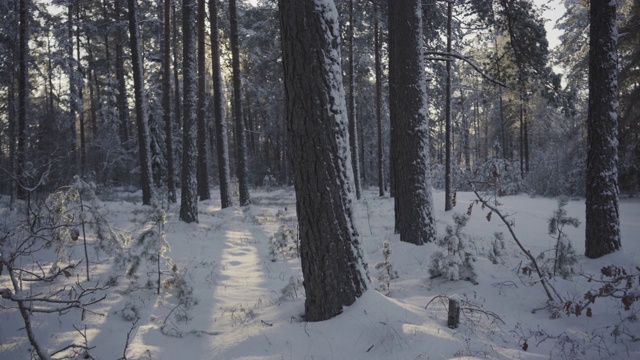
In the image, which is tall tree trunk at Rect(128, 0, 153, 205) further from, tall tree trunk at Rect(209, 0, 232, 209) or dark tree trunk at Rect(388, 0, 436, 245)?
dark tree trunk at Rect(388, 0, 436, 245)

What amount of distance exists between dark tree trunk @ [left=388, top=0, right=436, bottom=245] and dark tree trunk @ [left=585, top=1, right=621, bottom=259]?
2.70 meters

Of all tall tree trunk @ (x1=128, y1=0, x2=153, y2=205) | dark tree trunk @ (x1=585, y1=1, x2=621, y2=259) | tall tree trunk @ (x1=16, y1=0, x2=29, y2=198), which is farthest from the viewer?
tall tree trunk @ (x1=128, y1=0, x2=153, y2=205)

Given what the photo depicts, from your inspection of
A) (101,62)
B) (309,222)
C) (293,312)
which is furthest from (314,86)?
(101,62)

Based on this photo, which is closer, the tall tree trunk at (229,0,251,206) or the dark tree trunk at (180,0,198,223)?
the dark tree trunk at (180,0,198,223)

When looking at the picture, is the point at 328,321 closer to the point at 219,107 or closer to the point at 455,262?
the point at 455,262

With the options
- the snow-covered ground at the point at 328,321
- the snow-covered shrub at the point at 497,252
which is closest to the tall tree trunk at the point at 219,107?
the snow-covered ground at the point at 328,321

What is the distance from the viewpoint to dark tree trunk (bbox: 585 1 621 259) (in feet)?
20.0

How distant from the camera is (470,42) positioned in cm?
1301

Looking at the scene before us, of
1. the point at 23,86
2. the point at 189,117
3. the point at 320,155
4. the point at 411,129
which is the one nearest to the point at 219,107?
the point at 189,117

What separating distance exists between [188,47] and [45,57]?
704 inches

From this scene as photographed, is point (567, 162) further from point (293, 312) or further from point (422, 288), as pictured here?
point (293, 312)

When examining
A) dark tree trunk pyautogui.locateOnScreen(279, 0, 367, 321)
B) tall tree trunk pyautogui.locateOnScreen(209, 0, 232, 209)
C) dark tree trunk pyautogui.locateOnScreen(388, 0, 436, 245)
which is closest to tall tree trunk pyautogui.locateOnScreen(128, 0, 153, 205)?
tall tree trunk pyautogui.locateOnScreen(209, 0, 232, 209)

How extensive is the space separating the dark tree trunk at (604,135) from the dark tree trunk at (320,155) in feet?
16.4

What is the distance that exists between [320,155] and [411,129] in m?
3.73
